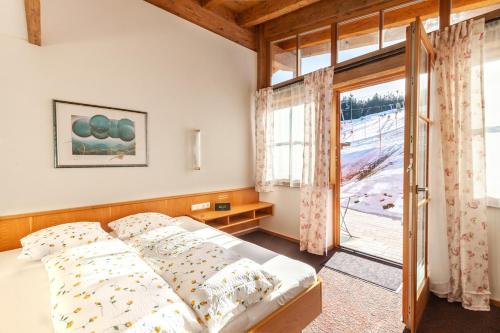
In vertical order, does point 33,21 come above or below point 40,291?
above

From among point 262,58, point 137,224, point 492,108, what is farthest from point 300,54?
point 137,224

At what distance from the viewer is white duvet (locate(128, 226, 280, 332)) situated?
105 centimetres

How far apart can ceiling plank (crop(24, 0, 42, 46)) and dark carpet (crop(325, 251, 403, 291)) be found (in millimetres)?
3522

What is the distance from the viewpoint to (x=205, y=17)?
316cm

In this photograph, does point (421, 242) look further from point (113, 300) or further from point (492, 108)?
point (113, 300)

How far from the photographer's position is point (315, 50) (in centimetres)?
319

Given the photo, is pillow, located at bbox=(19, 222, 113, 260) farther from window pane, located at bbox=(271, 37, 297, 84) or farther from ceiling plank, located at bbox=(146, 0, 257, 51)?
window pane, located at bbox=(271, 37, 297, 84)

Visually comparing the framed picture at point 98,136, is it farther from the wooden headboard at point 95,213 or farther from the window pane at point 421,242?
the window pane at point 421,242

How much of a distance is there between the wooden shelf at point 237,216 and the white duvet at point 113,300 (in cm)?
156

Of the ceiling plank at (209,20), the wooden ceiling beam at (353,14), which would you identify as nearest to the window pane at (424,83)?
the wooden ceiling beam at (353,14)

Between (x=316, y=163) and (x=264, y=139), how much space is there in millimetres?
960

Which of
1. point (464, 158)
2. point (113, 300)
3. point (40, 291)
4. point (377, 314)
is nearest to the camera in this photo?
point (113, 300)

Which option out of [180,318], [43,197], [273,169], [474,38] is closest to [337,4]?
[474,38]

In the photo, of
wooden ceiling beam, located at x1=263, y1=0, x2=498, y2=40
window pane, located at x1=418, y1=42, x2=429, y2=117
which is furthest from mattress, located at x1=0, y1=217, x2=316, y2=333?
wooden ceiling beam, located at x1=263, y1=0, x2=498, y2=40
